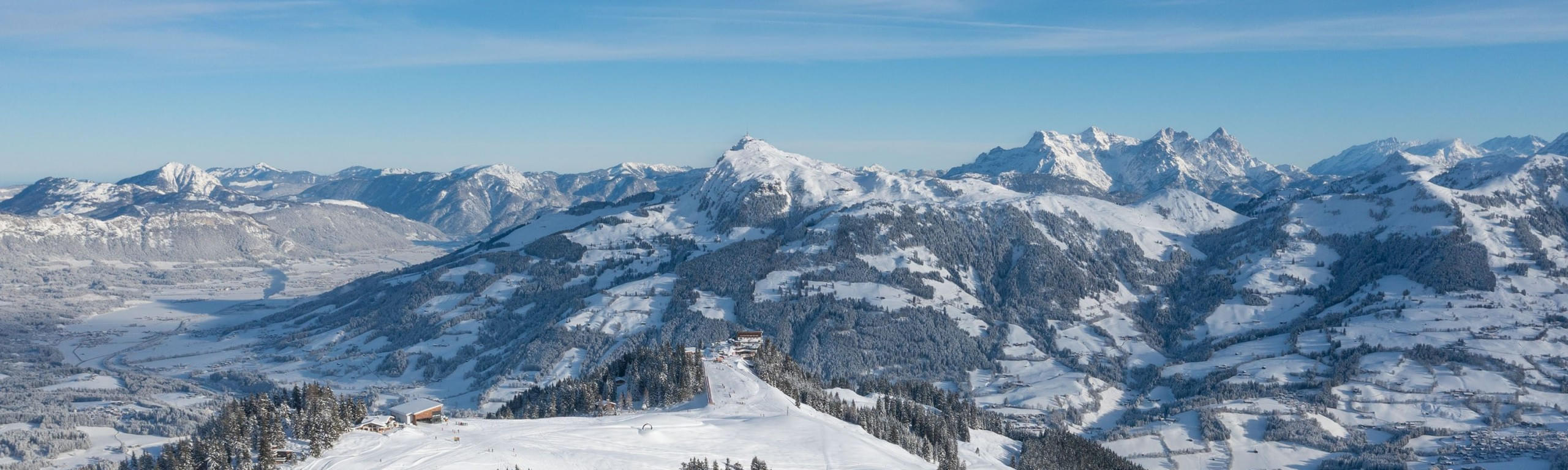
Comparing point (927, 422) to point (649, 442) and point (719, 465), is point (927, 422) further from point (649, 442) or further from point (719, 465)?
point (649, 442)

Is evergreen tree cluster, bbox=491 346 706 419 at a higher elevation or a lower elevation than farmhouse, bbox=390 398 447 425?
lower

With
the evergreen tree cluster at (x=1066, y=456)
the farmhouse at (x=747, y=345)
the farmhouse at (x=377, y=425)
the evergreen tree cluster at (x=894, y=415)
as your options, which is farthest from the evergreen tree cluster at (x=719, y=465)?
the farmhouse at (x=747, y=345)

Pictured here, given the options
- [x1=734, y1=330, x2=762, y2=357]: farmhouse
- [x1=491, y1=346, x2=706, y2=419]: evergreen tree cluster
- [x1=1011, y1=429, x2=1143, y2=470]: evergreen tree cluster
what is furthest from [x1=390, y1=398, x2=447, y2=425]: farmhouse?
[x1=1011, y1=429, x2=1143, y2=470]: evergreen tree cluster

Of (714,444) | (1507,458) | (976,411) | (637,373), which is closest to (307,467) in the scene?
(714,444)

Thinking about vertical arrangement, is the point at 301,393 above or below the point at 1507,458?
above

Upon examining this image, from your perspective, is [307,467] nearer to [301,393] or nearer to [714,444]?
[301,393]

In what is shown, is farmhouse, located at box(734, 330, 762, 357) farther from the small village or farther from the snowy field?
the small village

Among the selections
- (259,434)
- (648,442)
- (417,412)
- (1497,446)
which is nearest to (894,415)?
(648,442)
